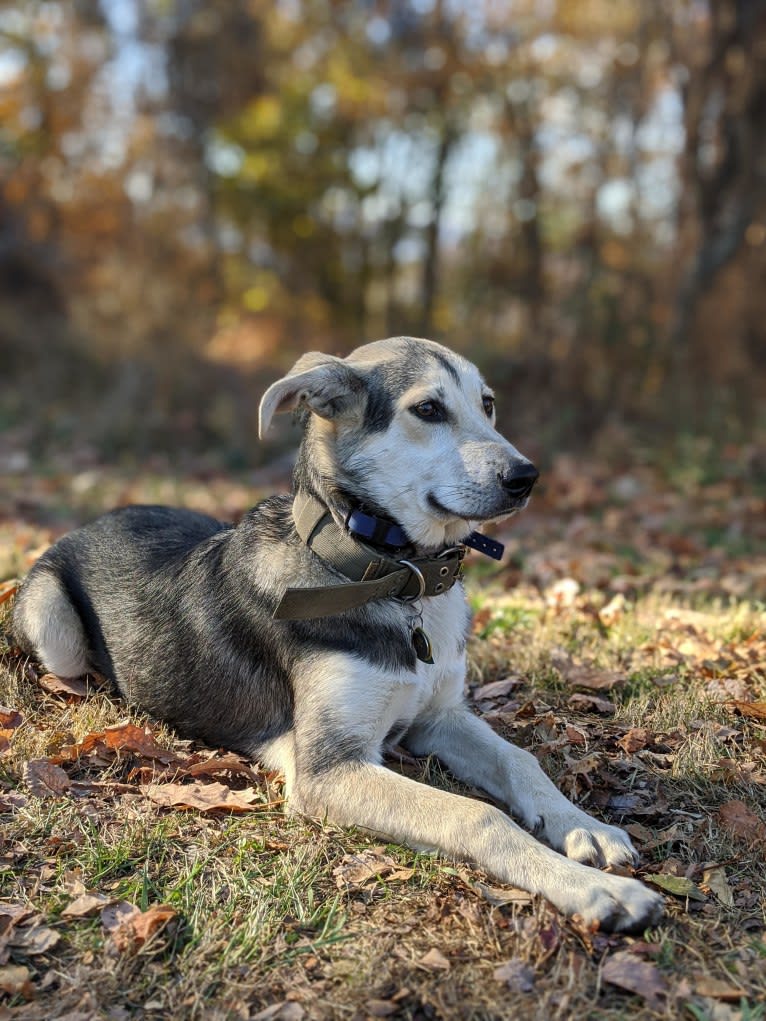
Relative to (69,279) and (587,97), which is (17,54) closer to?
(69,279)

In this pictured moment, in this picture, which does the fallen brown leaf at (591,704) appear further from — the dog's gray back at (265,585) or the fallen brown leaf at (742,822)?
the dog's gray back at (265,585)

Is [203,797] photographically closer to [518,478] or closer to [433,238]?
[518,478]

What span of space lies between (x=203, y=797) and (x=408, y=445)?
1.62 meters

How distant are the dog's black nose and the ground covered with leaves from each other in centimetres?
122

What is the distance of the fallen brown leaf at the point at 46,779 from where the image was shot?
3822 mm

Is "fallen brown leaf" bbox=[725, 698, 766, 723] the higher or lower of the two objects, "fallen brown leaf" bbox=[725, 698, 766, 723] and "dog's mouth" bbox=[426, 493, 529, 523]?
the lower

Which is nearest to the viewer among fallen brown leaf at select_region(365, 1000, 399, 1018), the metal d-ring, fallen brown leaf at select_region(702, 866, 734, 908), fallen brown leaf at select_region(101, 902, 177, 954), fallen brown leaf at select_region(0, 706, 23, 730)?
fallen brown leaf at select_region(365, 1000, 399, 1018)

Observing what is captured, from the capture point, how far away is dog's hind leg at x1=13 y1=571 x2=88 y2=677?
4.68 m

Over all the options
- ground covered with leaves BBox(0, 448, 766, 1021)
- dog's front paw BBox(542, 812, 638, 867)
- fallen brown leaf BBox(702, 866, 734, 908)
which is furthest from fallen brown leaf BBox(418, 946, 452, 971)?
fallen brown leaf BBox(702, 866, 734, 908)

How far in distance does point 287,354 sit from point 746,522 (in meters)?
12.0

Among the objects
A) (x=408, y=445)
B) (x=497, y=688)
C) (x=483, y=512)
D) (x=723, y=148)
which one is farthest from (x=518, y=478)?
(x=723, y=148)

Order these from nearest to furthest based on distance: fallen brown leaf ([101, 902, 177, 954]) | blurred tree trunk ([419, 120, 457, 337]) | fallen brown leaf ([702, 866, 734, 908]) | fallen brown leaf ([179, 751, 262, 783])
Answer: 1. fallen brown leaf ([101, 902, 177, 954])
2. fallen brown leaf ([702, 866, 734, 908])
3. fallen brown leaf ([179, 751, 262, 783])
4. blurred tree trunk ([419, 120, 457, 337])

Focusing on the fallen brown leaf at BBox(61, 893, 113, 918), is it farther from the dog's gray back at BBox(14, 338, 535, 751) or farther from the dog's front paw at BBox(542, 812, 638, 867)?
the dog's front paw at BBox(542, 812, 638, 867)

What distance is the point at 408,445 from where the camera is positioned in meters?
3.87
